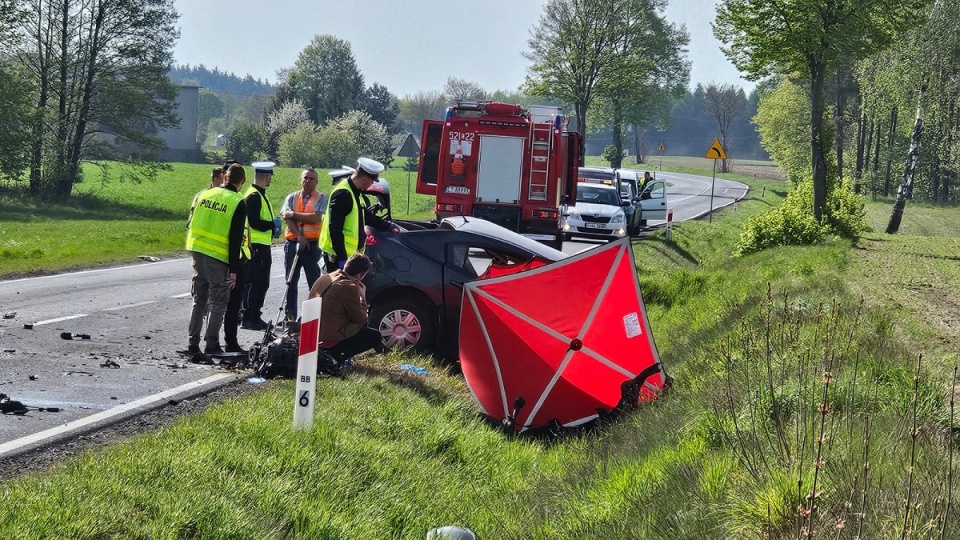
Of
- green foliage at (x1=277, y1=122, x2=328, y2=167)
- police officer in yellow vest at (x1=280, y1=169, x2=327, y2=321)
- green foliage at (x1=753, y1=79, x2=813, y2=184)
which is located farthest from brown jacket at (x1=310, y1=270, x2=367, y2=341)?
green foliage at (x1=277, y1=122, x2=328, y2=167)

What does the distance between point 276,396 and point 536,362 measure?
2.37 meters

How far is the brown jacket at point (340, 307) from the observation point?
9016 millimetres

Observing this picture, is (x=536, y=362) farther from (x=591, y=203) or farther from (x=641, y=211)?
(x=641, y=211)

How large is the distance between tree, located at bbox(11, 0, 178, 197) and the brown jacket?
128ft

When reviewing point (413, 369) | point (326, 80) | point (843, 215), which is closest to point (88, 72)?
point (843, 215)

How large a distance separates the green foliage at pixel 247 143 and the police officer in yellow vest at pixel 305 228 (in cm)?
8151

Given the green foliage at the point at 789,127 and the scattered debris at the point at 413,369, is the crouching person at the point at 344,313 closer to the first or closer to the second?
the scattered debris at the point at 413,369

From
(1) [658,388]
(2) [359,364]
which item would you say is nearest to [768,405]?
(1) [658,388]

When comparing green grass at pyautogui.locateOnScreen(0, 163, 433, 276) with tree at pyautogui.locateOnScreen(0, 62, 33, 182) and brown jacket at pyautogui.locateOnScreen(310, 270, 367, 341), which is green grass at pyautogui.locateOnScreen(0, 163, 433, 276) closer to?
tree at pyautogui.locateOnScreen(0, 62, 33, 182)

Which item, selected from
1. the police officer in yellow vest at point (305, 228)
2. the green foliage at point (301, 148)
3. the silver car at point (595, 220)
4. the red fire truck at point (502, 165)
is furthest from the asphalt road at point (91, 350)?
the green foliage at point (301, 148)

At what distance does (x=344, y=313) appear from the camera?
29.9 ft

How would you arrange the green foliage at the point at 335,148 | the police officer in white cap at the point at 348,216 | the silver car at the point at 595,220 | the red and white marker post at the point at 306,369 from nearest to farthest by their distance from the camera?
the red and white marker post at the point at 306,369 → the police officer in white cap at the point at 348,216 → the silver car at the point at 595,220 → the green foliage at the point at 335,148

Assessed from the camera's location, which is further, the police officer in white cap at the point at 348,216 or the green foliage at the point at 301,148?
the green foliage at the point at 301,148

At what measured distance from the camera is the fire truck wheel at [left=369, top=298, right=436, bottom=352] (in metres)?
10.5
